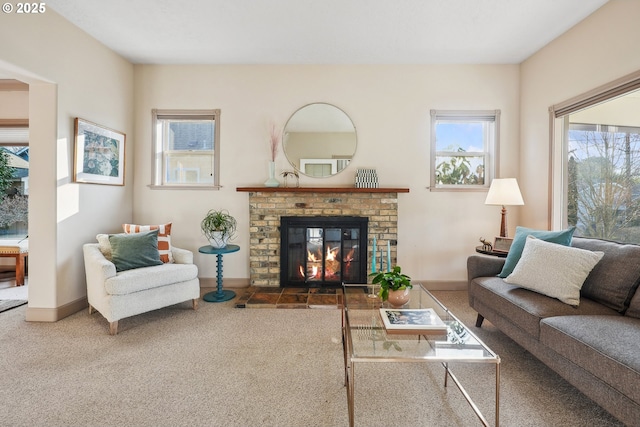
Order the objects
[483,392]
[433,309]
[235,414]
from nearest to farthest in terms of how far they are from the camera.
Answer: [235,414]
[483,392]
[433,309]

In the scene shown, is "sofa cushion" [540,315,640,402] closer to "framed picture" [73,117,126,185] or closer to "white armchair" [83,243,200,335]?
"white armchair" [83,243,200,335]

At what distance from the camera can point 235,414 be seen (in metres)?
1.62

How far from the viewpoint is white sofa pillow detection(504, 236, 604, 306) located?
1989 mm

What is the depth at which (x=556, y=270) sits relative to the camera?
2.06m

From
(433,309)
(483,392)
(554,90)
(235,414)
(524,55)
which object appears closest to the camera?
(235,414)

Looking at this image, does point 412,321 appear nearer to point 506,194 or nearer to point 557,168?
point 506,194

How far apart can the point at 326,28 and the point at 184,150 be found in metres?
2.32

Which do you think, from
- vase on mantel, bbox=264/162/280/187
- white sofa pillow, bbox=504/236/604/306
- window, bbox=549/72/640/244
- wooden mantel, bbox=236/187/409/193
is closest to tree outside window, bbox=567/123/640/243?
window, bbox=549/72/640/244

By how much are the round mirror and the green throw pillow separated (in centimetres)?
185

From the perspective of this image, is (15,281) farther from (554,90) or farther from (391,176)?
(554,90)

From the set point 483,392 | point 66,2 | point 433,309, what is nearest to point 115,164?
point 66,2

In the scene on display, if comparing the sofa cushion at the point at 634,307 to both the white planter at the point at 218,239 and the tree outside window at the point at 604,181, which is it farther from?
the white planter at the point at 218,239

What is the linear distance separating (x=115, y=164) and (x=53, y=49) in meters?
1.23

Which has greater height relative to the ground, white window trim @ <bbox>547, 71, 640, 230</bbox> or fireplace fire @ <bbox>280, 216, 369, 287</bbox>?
white window trim @ <bbox>547, 71, 640, 230</bbox>
